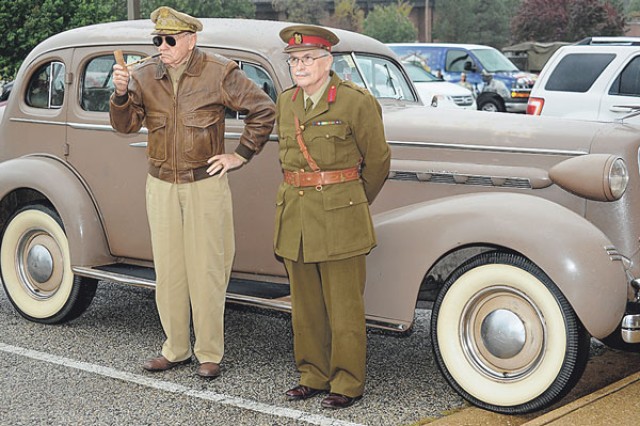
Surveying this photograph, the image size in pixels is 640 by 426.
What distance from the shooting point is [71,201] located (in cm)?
591

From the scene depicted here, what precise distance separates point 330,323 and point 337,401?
376 millimetres

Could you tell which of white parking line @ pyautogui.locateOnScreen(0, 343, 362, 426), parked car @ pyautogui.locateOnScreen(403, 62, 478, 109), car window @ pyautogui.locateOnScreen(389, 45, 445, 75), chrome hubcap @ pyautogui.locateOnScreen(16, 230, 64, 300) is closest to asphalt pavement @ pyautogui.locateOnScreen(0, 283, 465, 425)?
white parking line @ pyautogui.locateOnScreen(0, 343, 362, 426)

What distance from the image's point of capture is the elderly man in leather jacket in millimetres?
4996

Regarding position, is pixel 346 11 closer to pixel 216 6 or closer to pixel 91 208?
pixel 216 6

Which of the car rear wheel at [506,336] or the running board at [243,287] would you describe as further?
the running board at [243,287]

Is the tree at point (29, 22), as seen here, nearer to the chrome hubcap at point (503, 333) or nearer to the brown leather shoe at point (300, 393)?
the brown leather shoe at point (300, 393)

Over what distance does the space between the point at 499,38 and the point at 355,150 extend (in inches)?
1952

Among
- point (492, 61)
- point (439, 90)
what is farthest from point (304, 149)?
point (492, 61)

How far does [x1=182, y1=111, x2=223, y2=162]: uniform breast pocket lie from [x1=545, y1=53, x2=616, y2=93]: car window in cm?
733

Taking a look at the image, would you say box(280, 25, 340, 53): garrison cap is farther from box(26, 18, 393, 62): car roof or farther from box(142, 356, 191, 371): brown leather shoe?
box(142, 356, 191, 371): brown leather shoe

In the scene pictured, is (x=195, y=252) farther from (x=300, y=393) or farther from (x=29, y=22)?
(x=29, y=22)

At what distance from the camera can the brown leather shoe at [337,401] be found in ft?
15.3

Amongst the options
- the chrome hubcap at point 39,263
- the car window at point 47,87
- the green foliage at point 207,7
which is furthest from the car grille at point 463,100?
the green foliage at point 207,7

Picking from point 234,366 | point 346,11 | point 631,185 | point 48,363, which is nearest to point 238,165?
point 234,366
